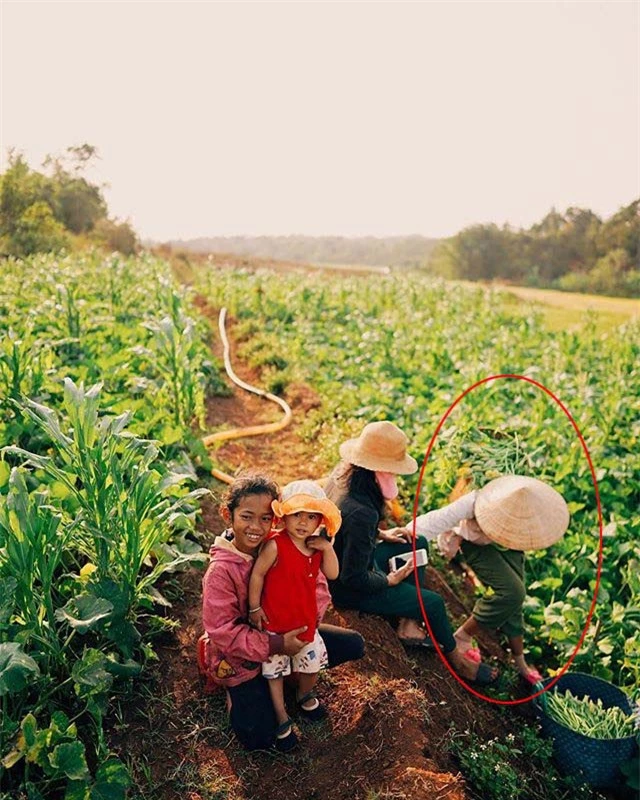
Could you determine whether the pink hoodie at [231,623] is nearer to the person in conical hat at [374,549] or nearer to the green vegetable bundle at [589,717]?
the person in conical hat at [374,549]

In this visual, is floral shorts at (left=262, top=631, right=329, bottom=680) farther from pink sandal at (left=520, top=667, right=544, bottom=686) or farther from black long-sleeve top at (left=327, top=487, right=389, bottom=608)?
pink sandal at (left=520, top=667, right=544, bottom=686)

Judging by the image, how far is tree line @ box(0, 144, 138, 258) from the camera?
17688mm

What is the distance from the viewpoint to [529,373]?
616 cm

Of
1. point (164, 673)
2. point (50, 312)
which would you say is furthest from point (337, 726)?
point (50, 312)

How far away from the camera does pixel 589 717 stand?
2.78 meters

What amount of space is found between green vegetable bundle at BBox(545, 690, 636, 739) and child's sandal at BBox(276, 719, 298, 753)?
1.18 meters

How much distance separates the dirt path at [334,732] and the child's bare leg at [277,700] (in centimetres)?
13

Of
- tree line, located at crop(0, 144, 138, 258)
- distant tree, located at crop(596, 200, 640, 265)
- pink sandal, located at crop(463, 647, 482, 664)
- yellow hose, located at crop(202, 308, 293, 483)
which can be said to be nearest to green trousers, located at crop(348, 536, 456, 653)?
pink sandal, located at crop(463, 647, 482, 664)

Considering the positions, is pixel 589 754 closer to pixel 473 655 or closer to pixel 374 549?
pixel 473 655

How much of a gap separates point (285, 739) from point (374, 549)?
870 millimetres

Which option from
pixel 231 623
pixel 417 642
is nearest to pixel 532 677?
pixel 417 642

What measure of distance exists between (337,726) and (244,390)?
4766mm

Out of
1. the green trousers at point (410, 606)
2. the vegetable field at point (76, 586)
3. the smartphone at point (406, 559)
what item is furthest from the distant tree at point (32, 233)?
the green trousers at point (410, 606)

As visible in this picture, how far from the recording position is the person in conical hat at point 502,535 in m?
2.91
